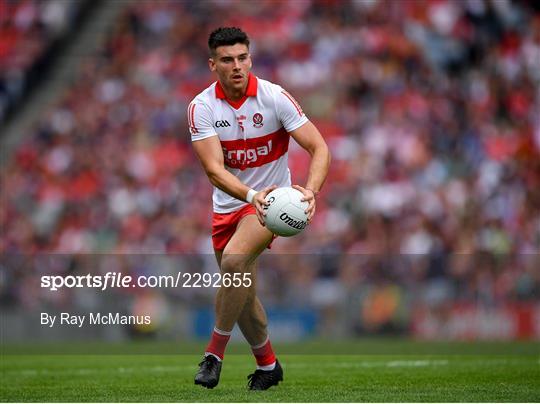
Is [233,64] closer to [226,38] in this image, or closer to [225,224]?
[226,38]

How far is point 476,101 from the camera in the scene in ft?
66.1

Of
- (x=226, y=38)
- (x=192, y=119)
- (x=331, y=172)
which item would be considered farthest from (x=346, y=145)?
(x=226, y=38)

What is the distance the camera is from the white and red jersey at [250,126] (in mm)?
8562

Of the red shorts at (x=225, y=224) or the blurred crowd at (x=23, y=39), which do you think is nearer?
the red shorts at (x=225, y=224)

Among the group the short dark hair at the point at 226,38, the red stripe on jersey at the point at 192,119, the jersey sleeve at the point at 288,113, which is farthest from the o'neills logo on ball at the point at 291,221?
the short dark hair at the point at 226,38

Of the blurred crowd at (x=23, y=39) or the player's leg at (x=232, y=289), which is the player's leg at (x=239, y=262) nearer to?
the player's leg at (x=232, y=289)

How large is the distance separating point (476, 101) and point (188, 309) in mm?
6448

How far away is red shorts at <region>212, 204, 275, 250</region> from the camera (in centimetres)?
871

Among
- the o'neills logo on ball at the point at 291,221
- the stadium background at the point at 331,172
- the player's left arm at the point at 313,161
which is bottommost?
the stadium background at the point at 331,172

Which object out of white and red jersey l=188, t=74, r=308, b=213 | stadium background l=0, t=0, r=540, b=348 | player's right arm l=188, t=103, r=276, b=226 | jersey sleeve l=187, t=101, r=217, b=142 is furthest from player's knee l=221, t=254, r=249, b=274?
stadium background l=0, t=0, r=540, b=348

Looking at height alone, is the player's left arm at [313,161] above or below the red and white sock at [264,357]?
above

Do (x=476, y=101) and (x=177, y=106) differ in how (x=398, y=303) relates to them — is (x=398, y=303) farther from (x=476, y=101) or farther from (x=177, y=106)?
(x=177, y=106)

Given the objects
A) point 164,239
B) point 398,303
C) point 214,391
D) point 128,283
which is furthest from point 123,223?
point 214,391

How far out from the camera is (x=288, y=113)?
8.56m
